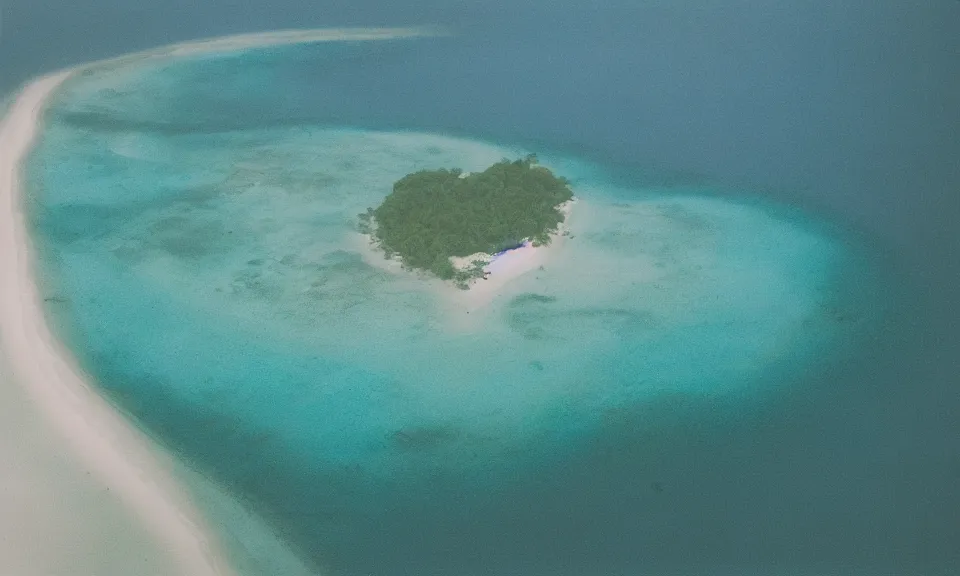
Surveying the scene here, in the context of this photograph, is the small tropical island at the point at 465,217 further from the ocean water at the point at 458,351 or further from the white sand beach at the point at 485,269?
the ocean water at the point at 458,351

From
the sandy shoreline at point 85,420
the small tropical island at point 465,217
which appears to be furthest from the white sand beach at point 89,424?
the small tropical island at point 465,217

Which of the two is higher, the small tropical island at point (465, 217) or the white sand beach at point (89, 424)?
the small tropical island at point (465, 217)

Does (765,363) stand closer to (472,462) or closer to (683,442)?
(683,442)

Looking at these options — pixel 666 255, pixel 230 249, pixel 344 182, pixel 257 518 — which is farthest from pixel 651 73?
pixel 257 518

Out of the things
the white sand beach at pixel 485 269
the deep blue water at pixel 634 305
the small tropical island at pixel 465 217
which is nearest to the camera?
the deep blue water at pixel 634 305

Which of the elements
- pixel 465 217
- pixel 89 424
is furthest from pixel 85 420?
pixel 465 217
